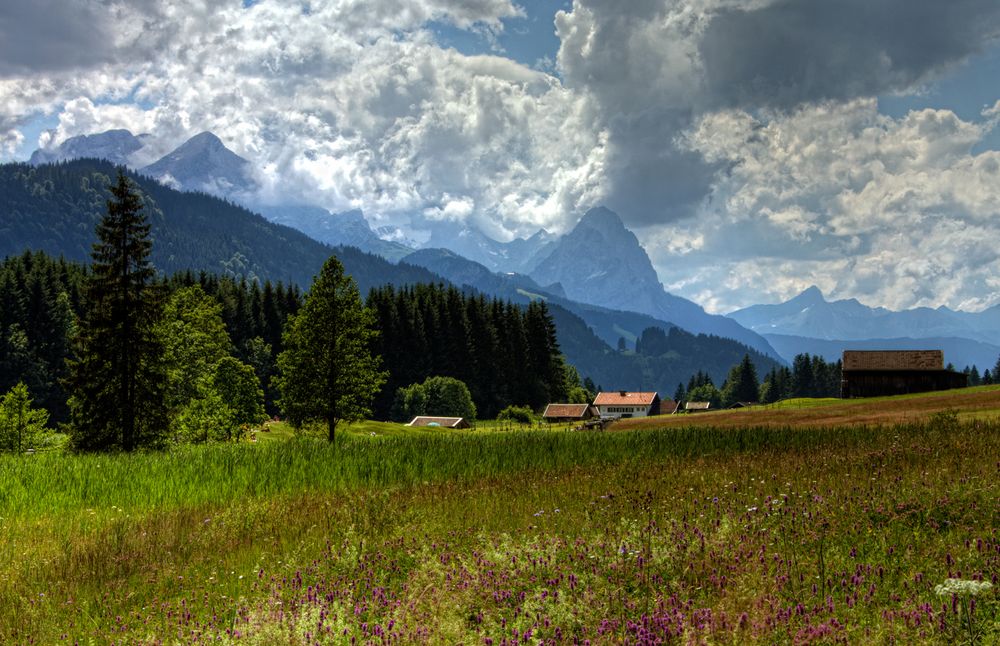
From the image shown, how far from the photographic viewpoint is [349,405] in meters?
47.5

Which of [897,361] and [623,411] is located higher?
[897,361]

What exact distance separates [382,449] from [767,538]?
15.3 meters

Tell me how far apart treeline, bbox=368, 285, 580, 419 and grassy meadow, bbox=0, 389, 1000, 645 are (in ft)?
321

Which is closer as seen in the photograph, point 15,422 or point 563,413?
point 15,422

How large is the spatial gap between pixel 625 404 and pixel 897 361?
325ft

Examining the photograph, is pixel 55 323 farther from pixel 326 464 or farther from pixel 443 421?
Result: pixel 326 464

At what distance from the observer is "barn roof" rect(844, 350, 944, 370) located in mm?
89188

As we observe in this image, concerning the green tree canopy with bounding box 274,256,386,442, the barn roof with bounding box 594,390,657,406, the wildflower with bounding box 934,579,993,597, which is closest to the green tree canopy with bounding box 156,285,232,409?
the green tree canopy with bounding box 274,256,386,442

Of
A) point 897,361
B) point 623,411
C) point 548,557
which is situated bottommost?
point 623,411

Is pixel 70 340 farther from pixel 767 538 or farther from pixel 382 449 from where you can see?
pixel 767 538

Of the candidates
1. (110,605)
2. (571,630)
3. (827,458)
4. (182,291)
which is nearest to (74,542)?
(110,605)

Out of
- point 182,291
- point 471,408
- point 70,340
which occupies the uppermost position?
point 182,291

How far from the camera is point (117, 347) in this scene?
32.9 metres

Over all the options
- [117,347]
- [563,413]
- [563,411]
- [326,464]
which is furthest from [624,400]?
[326,464]
